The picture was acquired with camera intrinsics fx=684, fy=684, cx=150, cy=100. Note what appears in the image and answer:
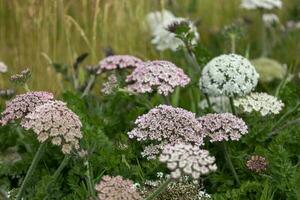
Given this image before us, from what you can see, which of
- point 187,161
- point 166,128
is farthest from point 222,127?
point 187,161

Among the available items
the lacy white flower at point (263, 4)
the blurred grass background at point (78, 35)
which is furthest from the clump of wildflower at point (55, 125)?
the lacy white flower at point (263, 4)

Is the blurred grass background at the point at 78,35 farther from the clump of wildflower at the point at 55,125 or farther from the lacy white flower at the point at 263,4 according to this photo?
the clump of wildflower at the point at 55,125

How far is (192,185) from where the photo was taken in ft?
9.66

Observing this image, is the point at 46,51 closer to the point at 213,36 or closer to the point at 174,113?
the point at 213,36

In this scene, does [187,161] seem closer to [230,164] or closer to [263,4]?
[230,164]

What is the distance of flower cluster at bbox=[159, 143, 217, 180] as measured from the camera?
234cm

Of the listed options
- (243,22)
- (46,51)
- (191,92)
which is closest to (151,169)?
(191,92)

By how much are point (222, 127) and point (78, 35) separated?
3.22 meters

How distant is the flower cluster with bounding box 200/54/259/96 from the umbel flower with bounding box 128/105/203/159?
0.70m

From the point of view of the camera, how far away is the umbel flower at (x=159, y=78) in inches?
136

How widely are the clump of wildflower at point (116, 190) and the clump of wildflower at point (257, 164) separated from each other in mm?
817

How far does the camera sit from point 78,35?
614 cm

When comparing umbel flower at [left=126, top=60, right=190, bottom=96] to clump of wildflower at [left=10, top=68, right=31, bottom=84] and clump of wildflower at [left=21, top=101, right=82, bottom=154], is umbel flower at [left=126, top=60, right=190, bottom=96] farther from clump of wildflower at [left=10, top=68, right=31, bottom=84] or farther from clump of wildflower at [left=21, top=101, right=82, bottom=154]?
clump of wildflower at [left=21, top=101, right=82, bottom=154]

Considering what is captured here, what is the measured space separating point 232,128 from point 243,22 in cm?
364
